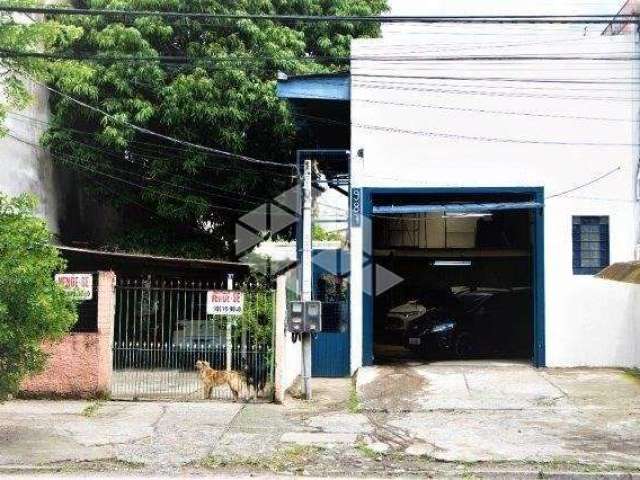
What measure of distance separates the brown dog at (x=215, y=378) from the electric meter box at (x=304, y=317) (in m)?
1.18

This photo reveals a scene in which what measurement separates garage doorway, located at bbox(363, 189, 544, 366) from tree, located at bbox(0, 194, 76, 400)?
23.0 feet

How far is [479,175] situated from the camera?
14.2 meters

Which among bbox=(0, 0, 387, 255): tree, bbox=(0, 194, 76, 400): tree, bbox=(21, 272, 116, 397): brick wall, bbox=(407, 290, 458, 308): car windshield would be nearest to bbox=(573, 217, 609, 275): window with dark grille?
bbox=(407, 290, 458, 308): car windshield

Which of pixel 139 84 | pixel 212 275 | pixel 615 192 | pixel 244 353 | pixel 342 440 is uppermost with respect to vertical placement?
pixel 139 84

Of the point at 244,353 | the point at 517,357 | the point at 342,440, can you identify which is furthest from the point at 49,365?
the point at 517,357

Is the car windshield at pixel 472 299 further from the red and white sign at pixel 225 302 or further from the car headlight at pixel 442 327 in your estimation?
the red and white sign at pixel 225 302

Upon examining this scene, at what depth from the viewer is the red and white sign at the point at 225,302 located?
37.1 ft

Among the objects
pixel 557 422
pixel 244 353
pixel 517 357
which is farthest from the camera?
pixel 517 357

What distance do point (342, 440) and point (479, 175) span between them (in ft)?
23.9

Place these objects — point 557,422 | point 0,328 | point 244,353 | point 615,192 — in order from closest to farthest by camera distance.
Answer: point 0,328 < point 557,422 < point 244,353 < point 615,192

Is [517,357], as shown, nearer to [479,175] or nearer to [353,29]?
[479,175]

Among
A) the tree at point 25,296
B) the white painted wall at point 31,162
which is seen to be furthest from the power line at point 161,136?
the tree at point 25,296

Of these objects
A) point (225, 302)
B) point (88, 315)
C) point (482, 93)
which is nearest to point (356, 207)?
point (482, 93)

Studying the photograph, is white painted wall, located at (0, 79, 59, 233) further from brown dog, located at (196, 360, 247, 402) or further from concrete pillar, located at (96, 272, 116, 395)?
brown dog, located at (196, 360, 247, 402)
